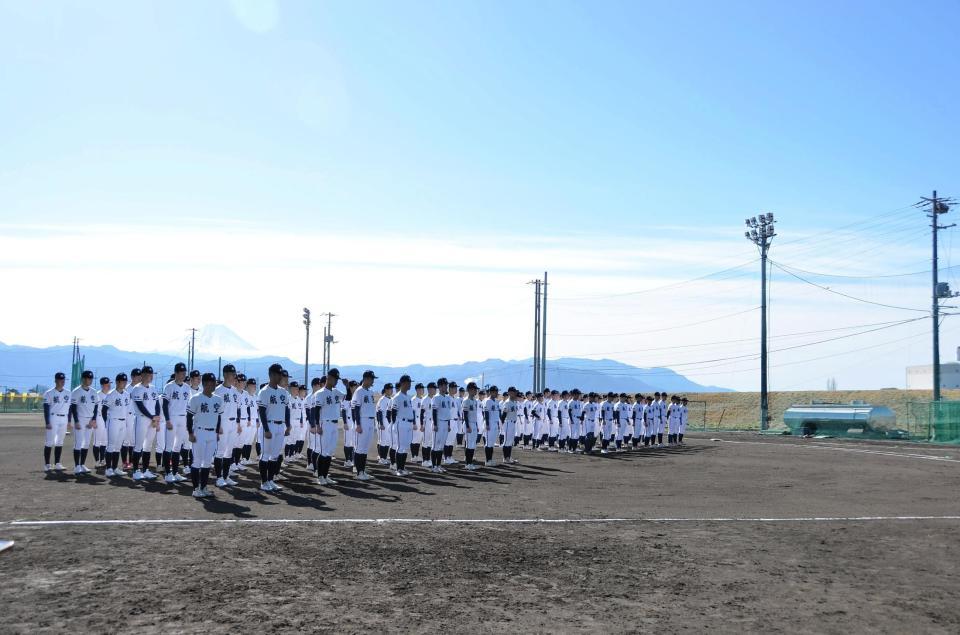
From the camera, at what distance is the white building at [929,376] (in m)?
95.2

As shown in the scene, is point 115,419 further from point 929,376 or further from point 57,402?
point 929,376

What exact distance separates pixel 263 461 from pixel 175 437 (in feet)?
8.60

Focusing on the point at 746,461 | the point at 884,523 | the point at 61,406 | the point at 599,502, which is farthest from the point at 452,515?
the point at 746,461

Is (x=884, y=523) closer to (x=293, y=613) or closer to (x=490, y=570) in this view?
(x=490, y=570)

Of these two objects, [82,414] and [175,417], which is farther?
[82,414]

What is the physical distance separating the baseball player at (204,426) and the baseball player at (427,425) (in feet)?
25.4

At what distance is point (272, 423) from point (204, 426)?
62.6 inches

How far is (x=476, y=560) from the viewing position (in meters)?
8.82

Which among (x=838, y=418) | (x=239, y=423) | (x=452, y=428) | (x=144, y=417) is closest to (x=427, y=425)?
(x=452, y=428)

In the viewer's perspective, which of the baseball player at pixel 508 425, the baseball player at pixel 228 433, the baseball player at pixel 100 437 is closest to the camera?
the baseball player at pixel 228 433

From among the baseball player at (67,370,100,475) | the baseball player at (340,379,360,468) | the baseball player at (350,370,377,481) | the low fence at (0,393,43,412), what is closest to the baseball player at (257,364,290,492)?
the baseball player at (350,370,377,481)

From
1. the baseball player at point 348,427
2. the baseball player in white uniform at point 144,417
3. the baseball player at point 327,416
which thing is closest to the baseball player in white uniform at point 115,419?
the baseball player in white uniform at point 144,417

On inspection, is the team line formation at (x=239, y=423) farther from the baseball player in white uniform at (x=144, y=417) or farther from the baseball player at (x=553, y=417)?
the baseball player at (x=553, y=417)

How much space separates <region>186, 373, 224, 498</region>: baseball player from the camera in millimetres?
13281
